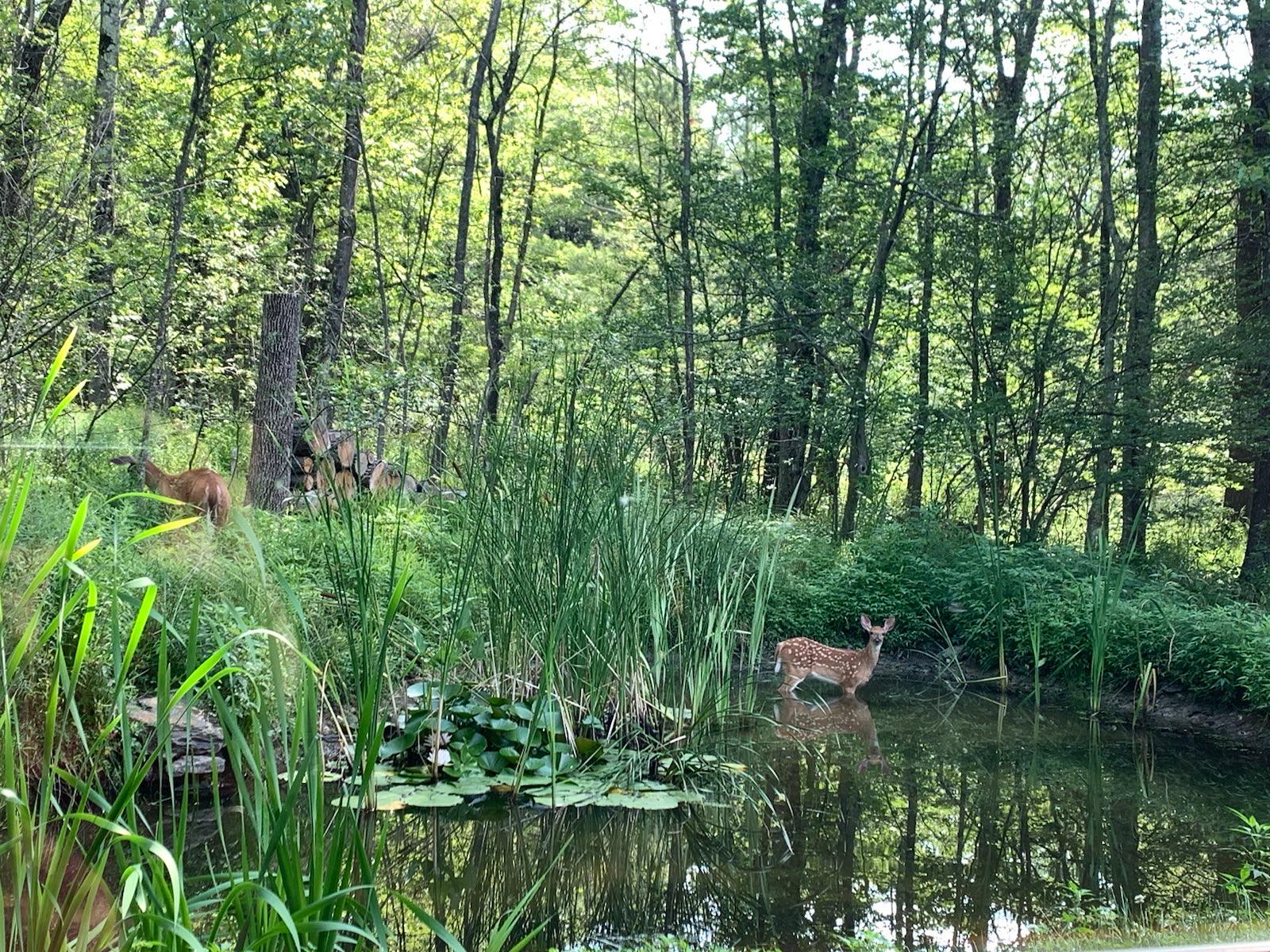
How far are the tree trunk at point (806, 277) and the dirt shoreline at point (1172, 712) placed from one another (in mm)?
2589

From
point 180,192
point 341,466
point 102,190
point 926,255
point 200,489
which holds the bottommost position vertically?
point 200,489

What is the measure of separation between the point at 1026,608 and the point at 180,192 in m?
5.04

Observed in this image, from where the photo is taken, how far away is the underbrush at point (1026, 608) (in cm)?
481

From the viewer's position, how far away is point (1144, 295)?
681 centimetres

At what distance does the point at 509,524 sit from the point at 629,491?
0.51 meters

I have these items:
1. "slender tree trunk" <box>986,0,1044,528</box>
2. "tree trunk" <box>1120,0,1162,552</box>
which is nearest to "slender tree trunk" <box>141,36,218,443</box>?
"slender tree trunk" <box>986,0,1044,528</box>

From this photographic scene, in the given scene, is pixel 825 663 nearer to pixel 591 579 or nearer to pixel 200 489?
pixel 591 579

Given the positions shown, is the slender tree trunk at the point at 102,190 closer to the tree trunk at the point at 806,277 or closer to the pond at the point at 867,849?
the pond at the point at 867,849

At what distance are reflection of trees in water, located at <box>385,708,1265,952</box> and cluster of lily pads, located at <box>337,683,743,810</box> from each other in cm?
12

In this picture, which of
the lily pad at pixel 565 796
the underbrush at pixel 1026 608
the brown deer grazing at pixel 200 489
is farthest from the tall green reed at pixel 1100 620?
the brown deer grazing at pixel 200 489


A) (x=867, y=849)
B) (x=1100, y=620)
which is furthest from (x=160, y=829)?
(x=1100, y=620)

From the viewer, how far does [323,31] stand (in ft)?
18.1

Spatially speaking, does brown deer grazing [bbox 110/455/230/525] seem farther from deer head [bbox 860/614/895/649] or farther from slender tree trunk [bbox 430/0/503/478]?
deer head [bbox 860/614/895/649]

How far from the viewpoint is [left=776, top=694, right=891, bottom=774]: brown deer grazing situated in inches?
163
